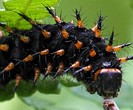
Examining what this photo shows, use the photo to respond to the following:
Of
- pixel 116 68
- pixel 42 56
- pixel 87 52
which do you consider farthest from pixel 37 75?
pixel 116 68

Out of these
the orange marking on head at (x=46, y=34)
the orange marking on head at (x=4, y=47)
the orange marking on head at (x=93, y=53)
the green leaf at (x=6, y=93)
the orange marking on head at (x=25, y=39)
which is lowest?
the green leaf at (x=6, y=93)

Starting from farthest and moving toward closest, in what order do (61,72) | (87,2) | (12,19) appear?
(87,2) < (61,72) < (12,19)

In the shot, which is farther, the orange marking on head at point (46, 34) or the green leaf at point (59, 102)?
the orange marking on head at point (46, 34)

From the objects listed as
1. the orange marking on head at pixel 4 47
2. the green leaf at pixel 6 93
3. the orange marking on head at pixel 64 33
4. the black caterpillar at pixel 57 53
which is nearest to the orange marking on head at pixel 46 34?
the black caterpillar at pixel 57 53

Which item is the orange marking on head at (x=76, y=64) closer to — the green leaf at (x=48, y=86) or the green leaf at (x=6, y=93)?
the green leaf at (x=48, y=86)

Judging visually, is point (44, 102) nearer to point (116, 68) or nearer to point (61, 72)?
point (61, 72)

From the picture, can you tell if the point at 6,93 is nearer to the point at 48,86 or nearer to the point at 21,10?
the point at 48,86

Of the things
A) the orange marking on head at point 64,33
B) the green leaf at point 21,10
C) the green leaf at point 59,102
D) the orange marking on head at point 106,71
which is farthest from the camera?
the orange marking on head at point 64,33

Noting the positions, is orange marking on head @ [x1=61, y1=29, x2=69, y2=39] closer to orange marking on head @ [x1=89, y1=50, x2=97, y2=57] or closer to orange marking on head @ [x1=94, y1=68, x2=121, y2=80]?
orange marking on head @ [x1=89, y1=50, x2=97, y2=57]
